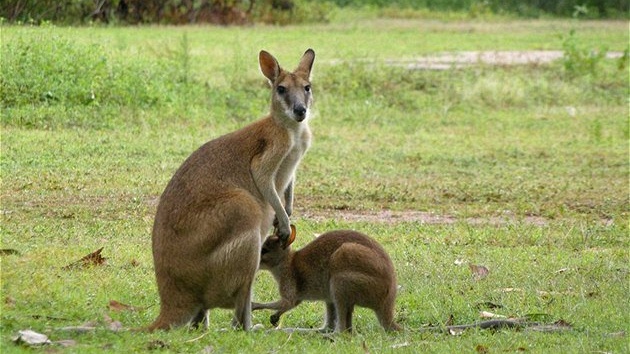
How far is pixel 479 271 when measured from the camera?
8.66 meters

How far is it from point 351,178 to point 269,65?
207 inches

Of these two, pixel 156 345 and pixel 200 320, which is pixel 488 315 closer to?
pixel 200 320

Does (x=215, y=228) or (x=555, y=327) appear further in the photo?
(x=555, y=327)

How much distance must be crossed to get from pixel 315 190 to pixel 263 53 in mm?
4616

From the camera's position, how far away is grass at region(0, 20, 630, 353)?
709 centimetres

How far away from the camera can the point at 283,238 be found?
723 centimetres

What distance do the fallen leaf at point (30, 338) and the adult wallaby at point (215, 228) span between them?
2.22 ft

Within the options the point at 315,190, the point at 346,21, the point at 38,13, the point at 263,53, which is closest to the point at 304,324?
the point at 263,53

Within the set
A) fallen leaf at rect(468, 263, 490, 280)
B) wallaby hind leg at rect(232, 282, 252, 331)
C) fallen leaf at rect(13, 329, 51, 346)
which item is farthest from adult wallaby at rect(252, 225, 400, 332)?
fallen leaf at rect(468, 263, 490, 280)

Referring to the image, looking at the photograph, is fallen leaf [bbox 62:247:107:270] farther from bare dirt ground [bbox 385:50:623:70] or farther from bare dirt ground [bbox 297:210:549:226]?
bare dirt ground [bbox 385:50:623:70]

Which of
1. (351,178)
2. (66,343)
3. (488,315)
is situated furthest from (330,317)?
(351,178)

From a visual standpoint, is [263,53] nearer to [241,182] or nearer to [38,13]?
[241,182]

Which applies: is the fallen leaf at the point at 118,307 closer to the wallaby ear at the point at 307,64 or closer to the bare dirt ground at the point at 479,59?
the wallaby ear at the point at 307,64

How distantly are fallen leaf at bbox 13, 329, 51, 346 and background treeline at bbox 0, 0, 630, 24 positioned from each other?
33.8 feet
